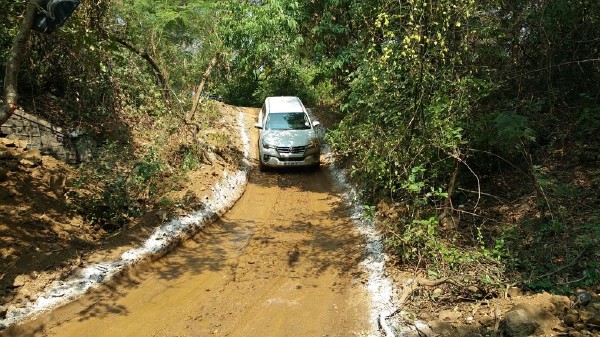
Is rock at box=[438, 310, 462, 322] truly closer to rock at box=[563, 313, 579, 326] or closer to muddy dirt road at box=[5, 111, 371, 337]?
muddy dirt road at box=[5, 111, 371, 337]

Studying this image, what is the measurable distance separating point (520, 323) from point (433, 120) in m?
3.26

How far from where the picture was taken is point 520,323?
3949 millimetres

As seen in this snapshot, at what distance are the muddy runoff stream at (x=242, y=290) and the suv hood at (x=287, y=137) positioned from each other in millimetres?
3258

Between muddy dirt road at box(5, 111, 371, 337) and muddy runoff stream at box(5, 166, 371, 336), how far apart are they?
12mm

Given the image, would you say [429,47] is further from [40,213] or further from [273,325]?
[40,213]

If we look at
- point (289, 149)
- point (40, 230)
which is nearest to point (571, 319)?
point (40, 230)

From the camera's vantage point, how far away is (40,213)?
646 centimetres

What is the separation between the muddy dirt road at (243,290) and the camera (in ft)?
16.0

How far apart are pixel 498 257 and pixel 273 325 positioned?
288cm

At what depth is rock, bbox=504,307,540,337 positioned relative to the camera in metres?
3.90

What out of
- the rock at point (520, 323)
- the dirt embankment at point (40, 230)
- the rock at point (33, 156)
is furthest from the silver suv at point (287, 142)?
the rock at point (520, 323)

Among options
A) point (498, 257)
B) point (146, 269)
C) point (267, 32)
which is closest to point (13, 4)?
point (146, 269)

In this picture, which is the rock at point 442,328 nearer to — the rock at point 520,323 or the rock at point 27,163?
the rock at point 520,323

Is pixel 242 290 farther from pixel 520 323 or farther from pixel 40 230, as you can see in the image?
pixel 520 323
